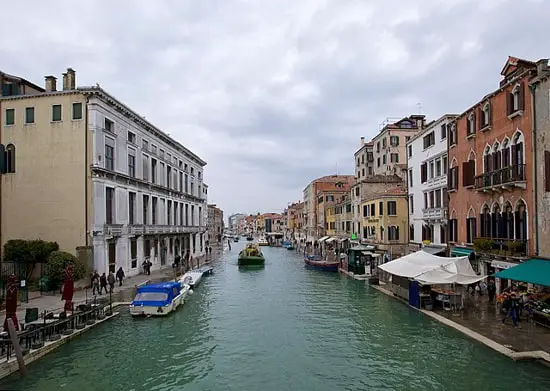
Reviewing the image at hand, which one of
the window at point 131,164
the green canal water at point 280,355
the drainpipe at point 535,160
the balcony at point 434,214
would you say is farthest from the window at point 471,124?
the window at point 131,164

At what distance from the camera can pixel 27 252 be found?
26.6m

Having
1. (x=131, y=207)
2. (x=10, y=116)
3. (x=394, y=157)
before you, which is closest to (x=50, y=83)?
(x=10, y=116)

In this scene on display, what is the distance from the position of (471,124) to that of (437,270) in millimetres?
9181

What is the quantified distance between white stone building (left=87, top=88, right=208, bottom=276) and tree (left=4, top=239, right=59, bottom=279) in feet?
8.74

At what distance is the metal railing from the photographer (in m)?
19.6

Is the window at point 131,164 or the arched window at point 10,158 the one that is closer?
the arched window at point 10,158

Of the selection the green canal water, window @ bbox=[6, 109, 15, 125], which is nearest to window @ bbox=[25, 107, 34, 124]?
window @ bbox=[6, 109, 15, 125]

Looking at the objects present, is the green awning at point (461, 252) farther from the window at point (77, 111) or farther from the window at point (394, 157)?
the window at point (394, 157)

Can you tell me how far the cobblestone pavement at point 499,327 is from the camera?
49.0ft

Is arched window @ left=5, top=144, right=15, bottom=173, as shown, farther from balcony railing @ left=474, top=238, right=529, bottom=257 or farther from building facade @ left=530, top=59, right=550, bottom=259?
building facade @ left=530, top=59, right=550, bottom=259

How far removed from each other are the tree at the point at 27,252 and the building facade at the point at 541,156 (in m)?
25.3

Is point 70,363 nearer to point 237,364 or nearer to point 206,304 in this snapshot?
point 237,364

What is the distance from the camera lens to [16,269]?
89.1ft

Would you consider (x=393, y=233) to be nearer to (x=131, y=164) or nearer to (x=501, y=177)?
(x=501, y=177)
